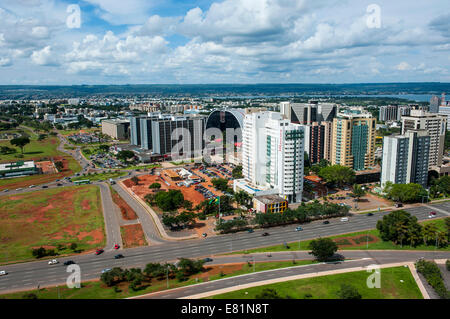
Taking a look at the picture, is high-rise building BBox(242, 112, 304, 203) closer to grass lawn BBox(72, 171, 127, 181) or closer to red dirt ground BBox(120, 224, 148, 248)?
red dirt ground BBox(120, 224, 148, 248)

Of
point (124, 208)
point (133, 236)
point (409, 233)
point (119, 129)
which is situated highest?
point (119, 129)

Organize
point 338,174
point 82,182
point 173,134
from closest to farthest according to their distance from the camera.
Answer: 1. point 338,174
2. point 82,182
3. point 173,134

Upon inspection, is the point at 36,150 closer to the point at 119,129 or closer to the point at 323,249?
the point at 119,129

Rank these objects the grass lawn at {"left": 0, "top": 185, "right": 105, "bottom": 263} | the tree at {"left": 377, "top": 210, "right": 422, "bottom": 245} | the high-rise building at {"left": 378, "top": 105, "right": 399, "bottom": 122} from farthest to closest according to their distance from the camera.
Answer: the high-rise building at {"left": 378, "top": 105, "right": 399, "bottom": 122}, the grass lawn at {"left": 0, "top": 185, "right": 105, "bottom": 263}, the tree at {"left": 377, "top": 210, "right": 422, "bottom": 245}

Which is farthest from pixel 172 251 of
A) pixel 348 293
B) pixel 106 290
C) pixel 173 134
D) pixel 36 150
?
pixel 36 150

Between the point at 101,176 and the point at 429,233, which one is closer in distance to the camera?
the point at 429,233

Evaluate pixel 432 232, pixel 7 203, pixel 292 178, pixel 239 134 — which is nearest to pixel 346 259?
pixel 432 232

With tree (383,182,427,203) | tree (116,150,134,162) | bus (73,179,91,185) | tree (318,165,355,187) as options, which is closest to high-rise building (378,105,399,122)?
tree (318,165,355,187)

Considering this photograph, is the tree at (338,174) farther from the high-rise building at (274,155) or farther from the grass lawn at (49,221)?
the grass lawn at (49,221)
